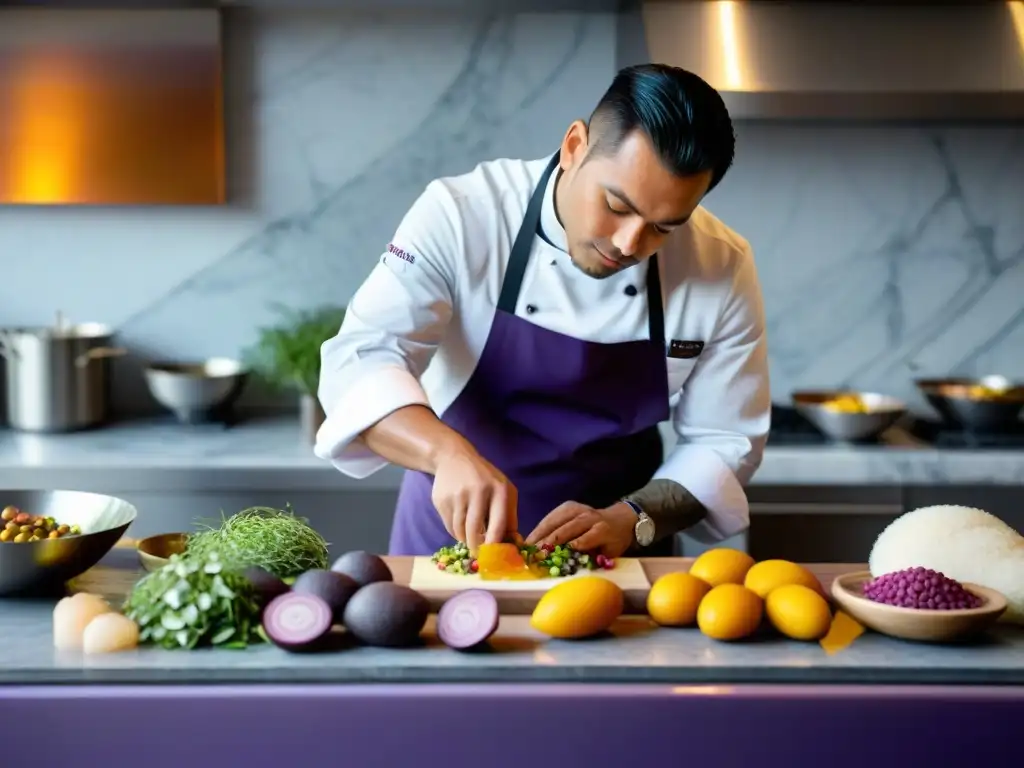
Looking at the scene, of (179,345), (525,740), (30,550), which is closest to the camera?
(525,740)

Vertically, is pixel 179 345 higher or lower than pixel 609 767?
higher

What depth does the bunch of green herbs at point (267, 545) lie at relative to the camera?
178cm

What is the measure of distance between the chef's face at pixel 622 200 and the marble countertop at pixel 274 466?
1249 mm

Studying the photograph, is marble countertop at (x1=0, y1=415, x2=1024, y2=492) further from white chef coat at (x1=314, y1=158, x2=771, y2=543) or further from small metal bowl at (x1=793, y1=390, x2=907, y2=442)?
white chef coat at (x1=314, y1=158, x2=771, y2=543)

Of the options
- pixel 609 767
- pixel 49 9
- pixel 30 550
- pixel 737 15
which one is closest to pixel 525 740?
pixel 609 767

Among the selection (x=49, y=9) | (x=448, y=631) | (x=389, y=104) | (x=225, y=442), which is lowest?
(x=448, y=631)

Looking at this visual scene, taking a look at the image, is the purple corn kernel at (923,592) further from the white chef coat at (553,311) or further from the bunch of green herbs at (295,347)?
the bunch of green herbs at (295,347)

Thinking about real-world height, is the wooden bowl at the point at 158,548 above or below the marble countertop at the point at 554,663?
above

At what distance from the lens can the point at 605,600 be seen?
5.53 feet

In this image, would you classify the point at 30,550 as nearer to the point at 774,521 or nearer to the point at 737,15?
the point at 774,521

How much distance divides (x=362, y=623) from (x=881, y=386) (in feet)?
8.44

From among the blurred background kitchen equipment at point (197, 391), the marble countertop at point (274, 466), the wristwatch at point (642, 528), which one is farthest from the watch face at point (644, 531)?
the blurred background kitchen equipment at point (197, 391)

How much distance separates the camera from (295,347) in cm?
346

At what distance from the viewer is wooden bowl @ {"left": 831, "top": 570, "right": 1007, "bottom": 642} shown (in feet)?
5.38
